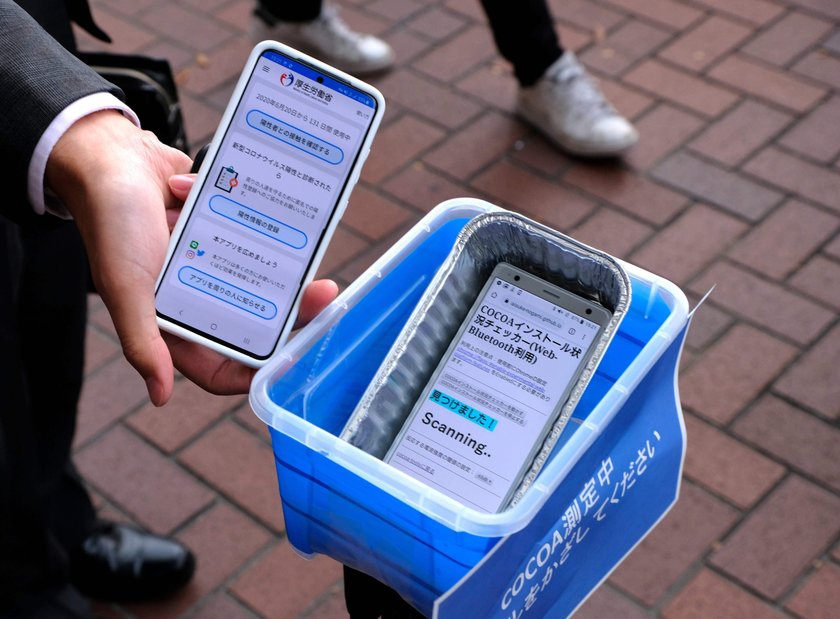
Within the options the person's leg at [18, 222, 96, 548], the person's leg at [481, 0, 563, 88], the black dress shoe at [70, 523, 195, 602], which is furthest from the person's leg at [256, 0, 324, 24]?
the black dress shoe at [70, 523, 195, 602]

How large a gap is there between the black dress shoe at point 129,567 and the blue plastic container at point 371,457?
138cm

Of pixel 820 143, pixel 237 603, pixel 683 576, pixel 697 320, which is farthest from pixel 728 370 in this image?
pixel 237 603

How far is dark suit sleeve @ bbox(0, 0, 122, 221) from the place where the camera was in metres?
1.34

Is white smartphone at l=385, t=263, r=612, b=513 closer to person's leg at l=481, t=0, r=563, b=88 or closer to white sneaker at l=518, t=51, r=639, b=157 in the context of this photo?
white sneaker at l=518, t=51, r=639, b=157

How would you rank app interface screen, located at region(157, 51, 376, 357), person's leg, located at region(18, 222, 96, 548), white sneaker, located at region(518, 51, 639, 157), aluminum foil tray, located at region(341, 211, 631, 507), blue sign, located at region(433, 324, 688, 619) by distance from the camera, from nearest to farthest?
blue sign, located at region(433, 324, 688, 619)
aluminum foil tray, located at region(341, 211, 631, 507)
app interface screen, located at region(157, 51, 376, 357)
person's leg, located at region(18, 222, 96, 548)
white sneaker, located at region(518, 51, 639, 157)

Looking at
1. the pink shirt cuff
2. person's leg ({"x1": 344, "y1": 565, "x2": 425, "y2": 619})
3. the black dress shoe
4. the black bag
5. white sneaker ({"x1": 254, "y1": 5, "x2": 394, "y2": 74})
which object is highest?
the pink shirt cuff

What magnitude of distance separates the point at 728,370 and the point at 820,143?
1.09 metres

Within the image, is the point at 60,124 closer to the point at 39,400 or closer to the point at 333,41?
the point at 39,400

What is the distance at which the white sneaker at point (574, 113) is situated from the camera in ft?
11.3

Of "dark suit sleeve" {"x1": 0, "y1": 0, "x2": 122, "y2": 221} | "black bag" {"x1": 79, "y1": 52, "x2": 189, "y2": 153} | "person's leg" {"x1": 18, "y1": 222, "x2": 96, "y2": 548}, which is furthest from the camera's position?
"person's leg" {"x1": 18, "y1": 222, "x2": 96, "y2": 548}

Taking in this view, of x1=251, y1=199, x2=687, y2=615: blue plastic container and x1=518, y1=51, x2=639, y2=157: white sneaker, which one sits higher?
x1=251, y1=199, x2=687, y2=615: blue plastic container

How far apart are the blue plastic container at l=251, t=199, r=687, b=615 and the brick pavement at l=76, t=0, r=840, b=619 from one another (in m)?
1.36

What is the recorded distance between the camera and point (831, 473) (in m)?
2.61

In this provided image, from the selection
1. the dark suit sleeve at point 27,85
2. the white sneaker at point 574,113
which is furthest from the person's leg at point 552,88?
the dark suit sleeve at point 27,85
